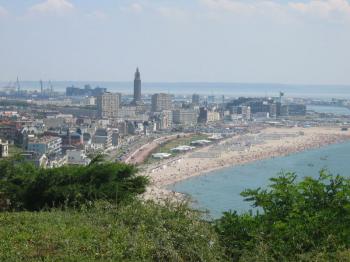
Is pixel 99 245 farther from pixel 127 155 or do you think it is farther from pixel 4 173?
pixel 127 155

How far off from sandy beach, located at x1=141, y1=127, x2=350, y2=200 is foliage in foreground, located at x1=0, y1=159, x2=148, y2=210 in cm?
811

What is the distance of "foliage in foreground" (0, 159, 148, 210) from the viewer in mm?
3840

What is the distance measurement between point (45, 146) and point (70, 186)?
46.0 feet

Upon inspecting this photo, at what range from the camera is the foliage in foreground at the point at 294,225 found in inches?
94.2

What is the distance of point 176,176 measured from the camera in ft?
53.3

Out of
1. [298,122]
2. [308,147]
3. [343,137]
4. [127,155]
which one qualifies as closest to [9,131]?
[127,155]

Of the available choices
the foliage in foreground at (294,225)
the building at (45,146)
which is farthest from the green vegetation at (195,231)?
the building at (45,146)

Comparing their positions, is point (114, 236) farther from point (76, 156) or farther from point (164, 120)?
point (164, 120)

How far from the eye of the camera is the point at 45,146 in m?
17.6

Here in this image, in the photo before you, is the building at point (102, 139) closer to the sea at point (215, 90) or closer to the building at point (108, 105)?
the building at point (108, 105)

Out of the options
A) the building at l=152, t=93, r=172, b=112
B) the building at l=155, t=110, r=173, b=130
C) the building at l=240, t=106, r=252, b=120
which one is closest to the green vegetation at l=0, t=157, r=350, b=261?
the building at l=155, t=110, r=173, b=130

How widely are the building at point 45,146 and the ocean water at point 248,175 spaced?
4.26 metres

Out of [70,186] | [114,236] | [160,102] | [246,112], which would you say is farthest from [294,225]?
[246,112]

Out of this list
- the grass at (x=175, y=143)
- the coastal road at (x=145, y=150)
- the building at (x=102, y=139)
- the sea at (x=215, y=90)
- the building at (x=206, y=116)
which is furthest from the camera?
the sea at (x=215, y=90)
